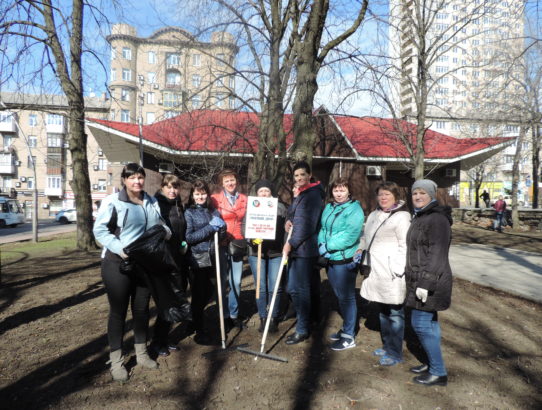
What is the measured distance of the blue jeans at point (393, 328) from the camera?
3477mm

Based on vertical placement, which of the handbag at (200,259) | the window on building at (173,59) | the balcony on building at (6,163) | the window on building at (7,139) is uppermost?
the window on building at (7,139)

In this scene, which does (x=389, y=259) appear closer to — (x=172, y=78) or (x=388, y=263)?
(x=388, y=263)

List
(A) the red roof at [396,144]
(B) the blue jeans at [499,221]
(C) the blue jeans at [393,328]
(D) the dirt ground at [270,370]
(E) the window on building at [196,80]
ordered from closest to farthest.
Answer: (D) the dirt ground at [270,370], (C) the blue jeans at [393,328], (E) the window on building at [196,80], (A) the red roof at [396,144], (B) the blue jeans at [499,221]

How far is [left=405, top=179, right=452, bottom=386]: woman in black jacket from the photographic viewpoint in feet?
9.60

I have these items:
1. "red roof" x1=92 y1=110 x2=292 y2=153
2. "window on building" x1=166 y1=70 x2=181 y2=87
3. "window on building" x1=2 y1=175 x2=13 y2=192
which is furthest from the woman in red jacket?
"window on building" x1=2 y1=175 x2=13 y2=192

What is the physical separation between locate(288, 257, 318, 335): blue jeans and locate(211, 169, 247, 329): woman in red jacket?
65 cm

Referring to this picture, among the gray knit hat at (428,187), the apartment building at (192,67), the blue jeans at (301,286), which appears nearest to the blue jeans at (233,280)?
the blue jeans at (301,286)

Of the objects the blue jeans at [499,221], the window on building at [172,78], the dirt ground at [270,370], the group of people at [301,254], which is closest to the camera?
the dirt ground at [270,370]

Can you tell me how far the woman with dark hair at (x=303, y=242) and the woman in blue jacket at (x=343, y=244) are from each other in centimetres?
12

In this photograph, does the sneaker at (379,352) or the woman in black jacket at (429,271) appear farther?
the sneaker at (379,352)

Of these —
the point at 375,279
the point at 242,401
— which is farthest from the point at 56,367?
the point at 375,279

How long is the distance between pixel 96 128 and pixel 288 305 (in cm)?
1145

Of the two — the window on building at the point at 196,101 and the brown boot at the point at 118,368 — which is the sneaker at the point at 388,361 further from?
the window on building at the point at 196,101

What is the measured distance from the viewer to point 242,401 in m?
2.92
